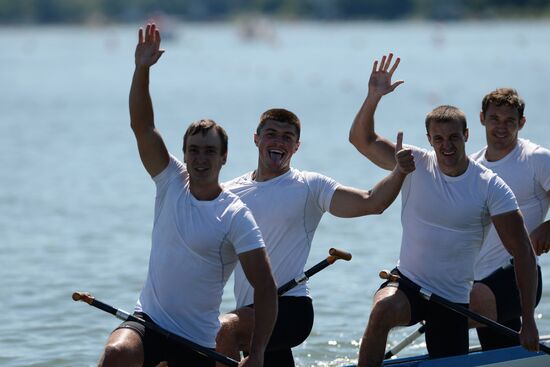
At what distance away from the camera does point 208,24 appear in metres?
169

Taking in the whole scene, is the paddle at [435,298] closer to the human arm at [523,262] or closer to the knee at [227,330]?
the human arm at [523,262]

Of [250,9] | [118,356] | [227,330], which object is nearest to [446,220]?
[227,330]

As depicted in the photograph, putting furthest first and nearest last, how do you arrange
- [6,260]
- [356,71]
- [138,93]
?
[356,71], [6,260], [138,93]

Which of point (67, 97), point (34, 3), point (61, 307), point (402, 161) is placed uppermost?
point (34, 3)

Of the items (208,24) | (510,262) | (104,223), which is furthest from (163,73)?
(208,24)

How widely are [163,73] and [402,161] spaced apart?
5861cm

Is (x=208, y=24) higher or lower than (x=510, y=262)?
higher

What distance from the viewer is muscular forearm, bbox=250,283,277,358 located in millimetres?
6125

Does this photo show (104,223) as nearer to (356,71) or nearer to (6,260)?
(6,260)

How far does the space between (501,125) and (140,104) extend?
2633mm

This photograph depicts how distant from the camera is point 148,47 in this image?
671 cm

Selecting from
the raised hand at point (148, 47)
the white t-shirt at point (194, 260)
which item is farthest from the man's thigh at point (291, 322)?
the raised hand at point (148, 47)

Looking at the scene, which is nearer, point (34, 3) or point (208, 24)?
point (34, 3)

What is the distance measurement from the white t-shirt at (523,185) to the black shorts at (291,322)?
58.2 inches
